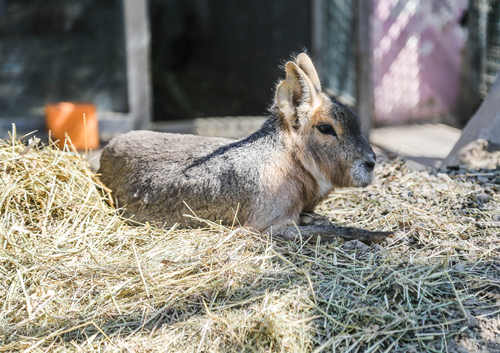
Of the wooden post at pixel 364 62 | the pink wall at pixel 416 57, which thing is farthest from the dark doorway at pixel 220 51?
the wooden post at pixel 364 62

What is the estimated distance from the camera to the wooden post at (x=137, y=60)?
6859mm

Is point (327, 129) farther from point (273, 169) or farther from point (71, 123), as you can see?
point (71, 123)

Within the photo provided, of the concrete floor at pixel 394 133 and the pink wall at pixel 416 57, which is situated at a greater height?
the pink wall at pixel 416 57

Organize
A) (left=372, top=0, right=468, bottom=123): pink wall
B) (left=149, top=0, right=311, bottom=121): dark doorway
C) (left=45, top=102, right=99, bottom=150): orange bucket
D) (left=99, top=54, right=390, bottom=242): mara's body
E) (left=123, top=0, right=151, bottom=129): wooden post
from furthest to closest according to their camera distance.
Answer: (left=149, top=0, right=311, bottom=121): dark doorway < (left=372, top=0, right=468, bottom=123): pink wall < (left=123, top=0, right=151, bottom=129): wooden post < (left=45, top=102, right=99, bottom=150): orange bucket < (left=99, top=54, right=390, bottom=242): mara's body

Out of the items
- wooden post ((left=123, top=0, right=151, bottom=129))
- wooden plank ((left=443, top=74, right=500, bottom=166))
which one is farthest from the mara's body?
wooden post ((left=123, top=0, right=151, bottom=129))

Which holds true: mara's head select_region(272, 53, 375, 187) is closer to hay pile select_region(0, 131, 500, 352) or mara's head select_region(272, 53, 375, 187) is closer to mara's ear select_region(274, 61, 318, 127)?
mara's ear select_region(274, 61, 318, 127)

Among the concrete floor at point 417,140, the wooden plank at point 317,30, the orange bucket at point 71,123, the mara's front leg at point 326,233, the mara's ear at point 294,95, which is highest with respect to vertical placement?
the wooden plank at point 317,30

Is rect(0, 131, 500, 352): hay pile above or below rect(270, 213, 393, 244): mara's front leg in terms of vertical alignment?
below

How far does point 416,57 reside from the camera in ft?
27.7

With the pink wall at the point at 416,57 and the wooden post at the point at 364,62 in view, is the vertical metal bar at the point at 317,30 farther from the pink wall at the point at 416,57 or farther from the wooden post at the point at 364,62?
the wooden post at the point at 364,62

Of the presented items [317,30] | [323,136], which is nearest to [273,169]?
[323,136]

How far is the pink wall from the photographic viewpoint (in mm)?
8094

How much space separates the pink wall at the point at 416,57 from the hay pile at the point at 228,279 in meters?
4.58

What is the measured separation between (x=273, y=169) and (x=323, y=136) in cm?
38
